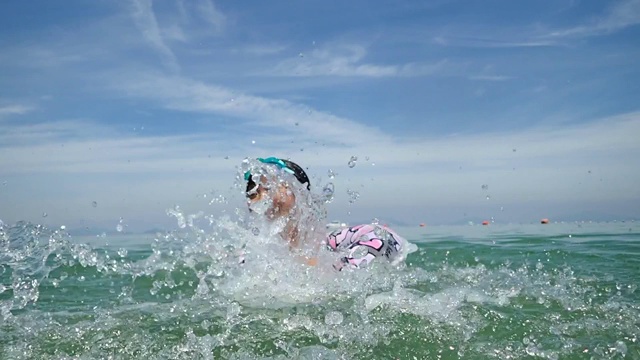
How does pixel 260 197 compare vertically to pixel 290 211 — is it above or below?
above

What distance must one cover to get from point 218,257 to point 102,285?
227 centimetres

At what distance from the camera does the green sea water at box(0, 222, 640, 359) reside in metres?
3.57

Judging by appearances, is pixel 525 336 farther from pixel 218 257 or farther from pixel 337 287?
pixel 218 257

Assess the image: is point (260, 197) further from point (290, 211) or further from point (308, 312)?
point (308, 312)

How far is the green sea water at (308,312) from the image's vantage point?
357 centimetres

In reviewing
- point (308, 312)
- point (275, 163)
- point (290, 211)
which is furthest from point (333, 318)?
point (275, 163)

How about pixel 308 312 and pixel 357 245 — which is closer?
pixel 308 312

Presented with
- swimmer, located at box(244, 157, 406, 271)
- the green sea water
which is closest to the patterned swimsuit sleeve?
swimmer, located at box(244, 157, 406, 271)

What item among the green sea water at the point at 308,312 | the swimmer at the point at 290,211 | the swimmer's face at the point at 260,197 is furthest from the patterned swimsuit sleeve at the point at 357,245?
the swimmer's face at the point at 260,197

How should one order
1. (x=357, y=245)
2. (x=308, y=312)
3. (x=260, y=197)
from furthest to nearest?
(x=357, y=245) → (x=260, y=197) → (x=308, y=312)

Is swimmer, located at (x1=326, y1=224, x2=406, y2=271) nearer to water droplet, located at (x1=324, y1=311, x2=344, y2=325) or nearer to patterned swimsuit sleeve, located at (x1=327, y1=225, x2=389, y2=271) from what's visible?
patterned swimsuit sleeve, located at (x1=327, y1=225, x2=389, y2=271)

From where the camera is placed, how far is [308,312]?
425cm

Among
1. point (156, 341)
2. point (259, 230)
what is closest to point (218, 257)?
point (259, 230)

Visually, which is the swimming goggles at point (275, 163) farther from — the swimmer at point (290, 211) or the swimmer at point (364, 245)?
the swimmer at point (364, 245)
